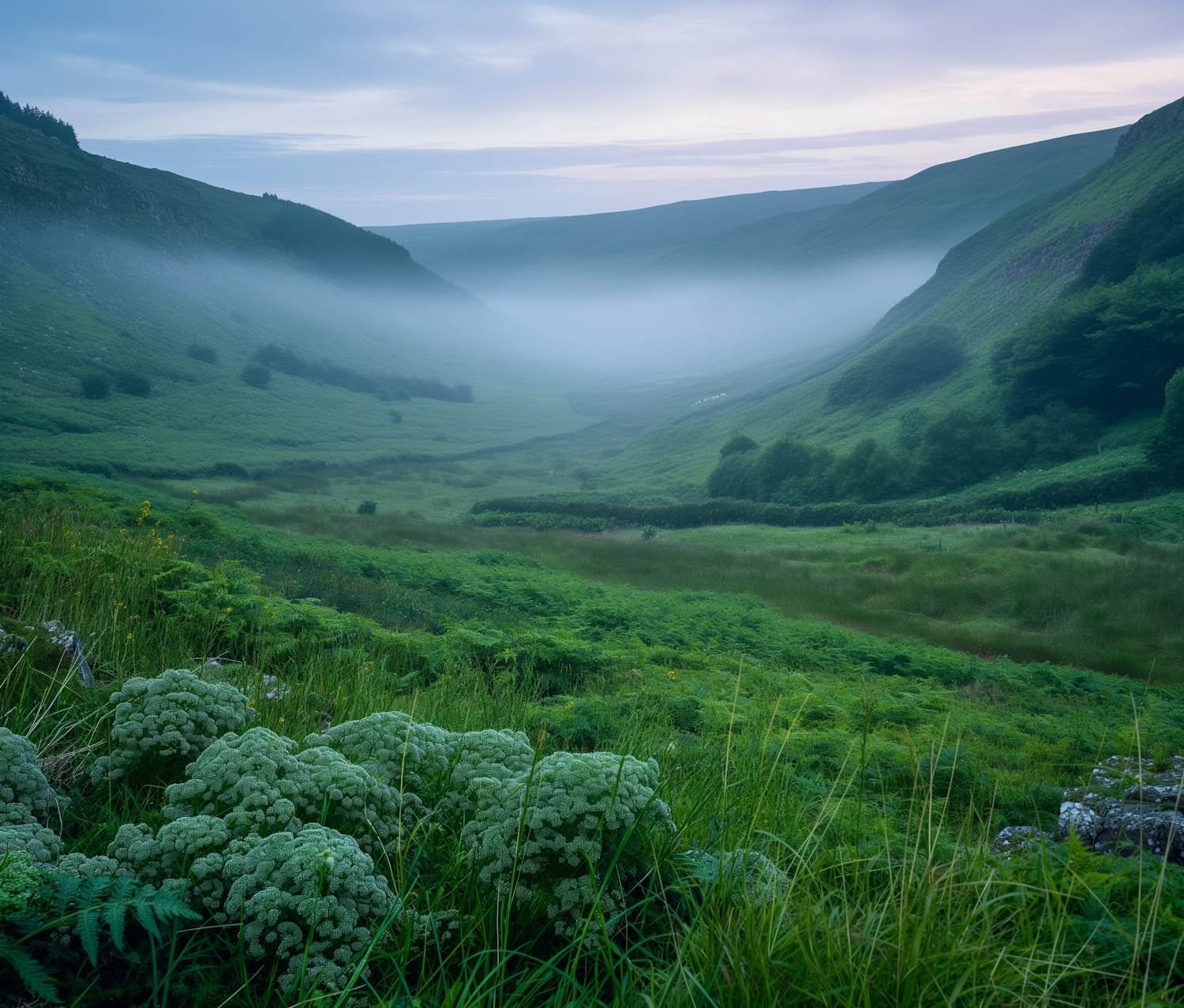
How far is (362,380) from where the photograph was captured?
100688 millimetres

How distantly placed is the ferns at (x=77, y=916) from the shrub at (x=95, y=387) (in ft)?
237

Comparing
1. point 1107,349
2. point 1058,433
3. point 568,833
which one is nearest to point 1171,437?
point 1058,433

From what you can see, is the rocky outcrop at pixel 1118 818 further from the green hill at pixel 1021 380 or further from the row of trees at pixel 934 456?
the row of trees at pixel 934 456

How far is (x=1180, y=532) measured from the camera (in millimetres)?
29547

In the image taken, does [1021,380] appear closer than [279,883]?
No

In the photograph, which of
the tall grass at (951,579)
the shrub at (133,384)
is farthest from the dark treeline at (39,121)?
the tall grass at (951,579)

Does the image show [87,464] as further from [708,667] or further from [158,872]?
[158,872]

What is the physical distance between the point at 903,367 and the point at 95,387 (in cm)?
7850

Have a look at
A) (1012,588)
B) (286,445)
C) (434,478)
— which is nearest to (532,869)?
(1012,588)

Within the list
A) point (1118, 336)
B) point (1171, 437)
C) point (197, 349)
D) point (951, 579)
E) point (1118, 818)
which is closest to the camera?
point (1118, 818)

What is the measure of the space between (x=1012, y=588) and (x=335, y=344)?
4429 inches

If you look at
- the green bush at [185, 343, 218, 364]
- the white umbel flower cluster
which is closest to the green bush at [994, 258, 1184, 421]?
the white umbel flower cluster

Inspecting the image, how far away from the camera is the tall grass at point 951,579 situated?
54.0 ft

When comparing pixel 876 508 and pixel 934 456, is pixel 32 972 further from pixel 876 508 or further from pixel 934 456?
pixel 934 456
